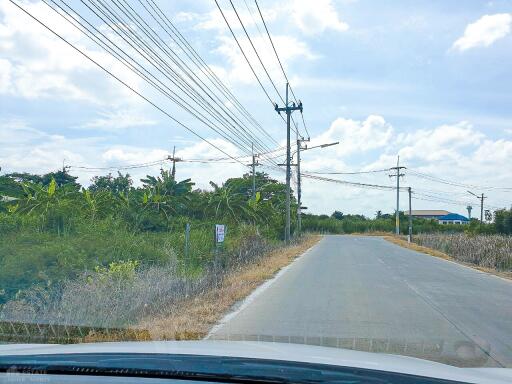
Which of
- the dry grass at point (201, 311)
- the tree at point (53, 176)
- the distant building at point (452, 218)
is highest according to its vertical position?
the distant building at point (452, 218)

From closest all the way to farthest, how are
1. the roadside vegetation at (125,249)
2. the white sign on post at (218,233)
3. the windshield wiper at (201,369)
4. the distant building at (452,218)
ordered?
the windshield wiper at (201,369) < the roadside vegetation at (125,249) < the white sign on post at (218,233) < the distant building at (452,218)

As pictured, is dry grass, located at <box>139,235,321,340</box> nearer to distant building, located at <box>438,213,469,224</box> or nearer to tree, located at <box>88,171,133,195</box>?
tree, located at <box>88,171,133,195</box>

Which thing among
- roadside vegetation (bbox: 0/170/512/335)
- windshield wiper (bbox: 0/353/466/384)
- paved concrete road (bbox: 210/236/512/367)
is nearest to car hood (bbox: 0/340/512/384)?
windshield wiper (bbox: 0/353/466/384)

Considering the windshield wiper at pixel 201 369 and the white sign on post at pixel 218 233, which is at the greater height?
the white sign on post at pixel 218 233

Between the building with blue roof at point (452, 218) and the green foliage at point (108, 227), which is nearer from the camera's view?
the green foliage at point (108, 227)

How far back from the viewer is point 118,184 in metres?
69.8

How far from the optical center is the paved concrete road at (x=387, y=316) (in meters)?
9.10

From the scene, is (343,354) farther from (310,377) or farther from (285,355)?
(310,377)

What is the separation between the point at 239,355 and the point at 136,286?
8.39m

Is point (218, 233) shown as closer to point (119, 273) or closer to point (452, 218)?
point (119, 273)

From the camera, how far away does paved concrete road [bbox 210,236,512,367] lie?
9102mm

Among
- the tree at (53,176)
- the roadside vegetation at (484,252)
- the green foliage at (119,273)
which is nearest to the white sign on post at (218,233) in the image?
the green foliage at (119,273)

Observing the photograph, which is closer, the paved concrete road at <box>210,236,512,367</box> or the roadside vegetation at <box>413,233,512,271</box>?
the paved concrete road at <box>210,236,512,367</box>

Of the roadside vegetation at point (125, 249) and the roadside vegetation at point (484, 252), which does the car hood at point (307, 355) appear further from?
the roadside vegetation at point (484, 252)
